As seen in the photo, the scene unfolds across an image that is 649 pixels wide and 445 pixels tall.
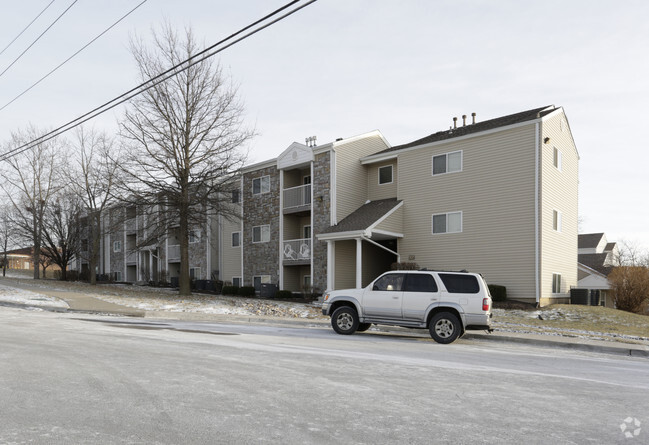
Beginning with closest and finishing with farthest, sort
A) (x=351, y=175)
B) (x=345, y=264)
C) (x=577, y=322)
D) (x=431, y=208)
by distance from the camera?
(x=577, y=322) → (x=431, y=208) → (x=345, y=264) → (x=351, y=175)

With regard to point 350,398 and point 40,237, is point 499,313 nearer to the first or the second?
point 350,398

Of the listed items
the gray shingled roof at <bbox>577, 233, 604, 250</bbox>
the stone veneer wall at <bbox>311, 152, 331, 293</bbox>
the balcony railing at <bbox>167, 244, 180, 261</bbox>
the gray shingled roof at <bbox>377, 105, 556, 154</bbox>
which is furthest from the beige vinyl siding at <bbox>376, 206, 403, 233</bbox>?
the gray shingled roof at <bbox>577, 233, 604, 250</bbox>

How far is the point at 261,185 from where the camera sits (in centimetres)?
3319

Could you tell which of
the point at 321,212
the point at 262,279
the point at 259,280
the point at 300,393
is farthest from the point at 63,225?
the point at 300,393

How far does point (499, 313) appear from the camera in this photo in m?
20.1

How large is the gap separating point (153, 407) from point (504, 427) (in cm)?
360

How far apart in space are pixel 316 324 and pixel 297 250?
45.1ft

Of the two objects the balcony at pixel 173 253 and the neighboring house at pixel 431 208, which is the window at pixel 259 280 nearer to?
the neighboring house at pixel 431 208

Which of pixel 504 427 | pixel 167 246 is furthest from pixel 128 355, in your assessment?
pixel 167 246

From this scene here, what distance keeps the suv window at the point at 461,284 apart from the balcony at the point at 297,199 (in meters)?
17.2

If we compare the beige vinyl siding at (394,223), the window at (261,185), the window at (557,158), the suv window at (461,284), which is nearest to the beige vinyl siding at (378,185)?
the beige vinyl siding at (394,223)

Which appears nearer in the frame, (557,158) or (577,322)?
(577,322)

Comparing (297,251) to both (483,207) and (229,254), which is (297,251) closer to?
(229,254)

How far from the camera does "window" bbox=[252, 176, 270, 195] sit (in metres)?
32.8
